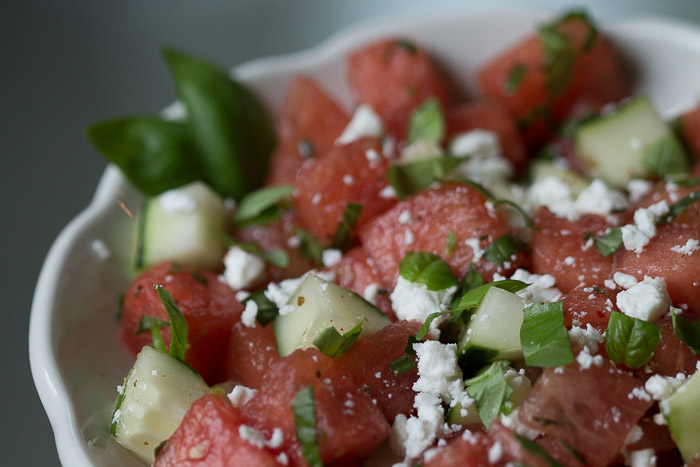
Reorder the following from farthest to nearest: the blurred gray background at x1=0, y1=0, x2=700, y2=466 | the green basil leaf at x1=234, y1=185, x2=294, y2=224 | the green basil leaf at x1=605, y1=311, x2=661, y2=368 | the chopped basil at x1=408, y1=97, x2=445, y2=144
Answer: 1. the blurred gray background at x1=0, y1=0, x2=700, y2=466
2. the chopped basil at x1=408, y1=97, x2=445, y2=144
3. the green basil leaf at x1=234, y1=185, x2=294, y2=224
4. the green basil leaf at x1=605, y1=311, x2=661, y2=368

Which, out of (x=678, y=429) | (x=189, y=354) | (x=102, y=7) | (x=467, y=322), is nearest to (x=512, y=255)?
(x=467, y=322)

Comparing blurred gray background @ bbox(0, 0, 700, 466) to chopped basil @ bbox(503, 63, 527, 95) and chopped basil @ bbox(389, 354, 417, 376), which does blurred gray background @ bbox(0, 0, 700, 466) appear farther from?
chopped basil @ bbox(389, 354, 417, 376)

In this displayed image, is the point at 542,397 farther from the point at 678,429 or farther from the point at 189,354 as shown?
the point at 189,354

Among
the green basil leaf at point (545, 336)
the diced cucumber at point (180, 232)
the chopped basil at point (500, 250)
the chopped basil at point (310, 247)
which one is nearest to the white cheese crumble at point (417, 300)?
the chopped basil at point (500, 250)

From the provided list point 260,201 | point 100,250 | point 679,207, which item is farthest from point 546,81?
point 100,250

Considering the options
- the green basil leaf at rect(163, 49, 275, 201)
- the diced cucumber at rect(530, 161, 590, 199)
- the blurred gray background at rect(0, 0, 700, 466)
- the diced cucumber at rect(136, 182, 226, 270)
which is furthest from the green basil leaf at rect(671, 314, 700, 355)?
the blurred gray background at rect(0, 0, 700, 466)

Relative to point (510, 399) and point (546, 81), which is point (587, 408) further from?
point (546, 81)
